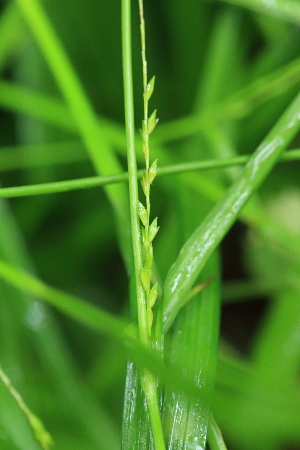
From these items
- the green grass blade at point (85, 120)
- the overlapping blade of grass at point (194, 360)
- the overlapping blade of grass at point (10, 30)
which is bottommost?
the overlapping blade of grass at point (194, 360)

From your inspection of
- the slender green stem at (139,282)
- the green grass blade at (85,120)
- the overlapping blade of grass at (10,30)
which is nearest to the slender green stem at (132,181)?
the slender green stem at (139,282)

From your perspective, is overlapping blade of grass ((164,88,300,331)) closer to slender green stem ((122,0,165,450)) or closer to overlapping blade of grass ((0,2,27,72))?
slender green stem ((122,0,165,450))

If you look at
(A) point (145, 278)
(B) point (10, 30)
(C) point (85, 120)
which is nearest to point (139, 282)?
(A) point (145, 278)

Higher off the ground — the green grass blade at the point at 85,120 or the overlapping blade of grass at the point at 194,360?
the green grass blade at the point at 85,120

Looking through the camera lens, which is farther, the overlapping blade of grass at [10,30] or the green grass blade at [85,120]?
the overlapping blade of grass at [10,30]

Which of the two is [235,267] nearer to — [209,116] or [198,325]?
[209,116]

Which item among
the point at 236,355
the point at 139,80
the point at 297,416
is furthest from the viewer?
the point at 139,80

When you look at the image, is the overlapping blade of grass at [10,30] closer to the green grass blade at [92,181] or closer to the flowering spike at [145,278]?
the green grass blade at [92,181]

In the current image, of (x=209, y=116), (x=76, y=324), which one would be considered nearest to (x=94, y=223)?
(x=76, y=324)
